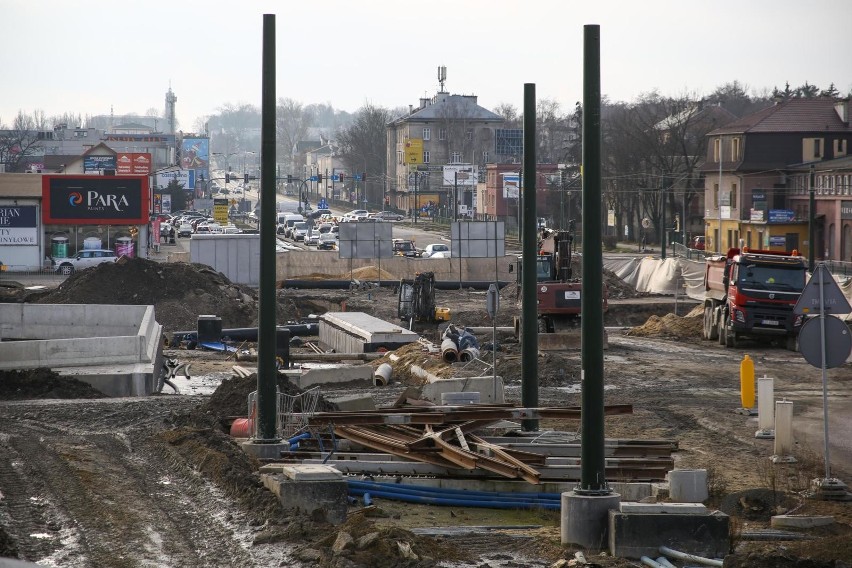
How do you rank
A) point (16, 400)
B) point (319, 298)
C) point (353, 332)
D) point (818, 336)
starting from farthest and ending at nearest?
1. point (319, 298)
2. point (353, 332)
3. point (16, 400)
4. point (818, 336)

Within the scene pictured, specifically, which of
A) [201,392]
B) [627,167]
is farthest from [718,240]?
[201,392]

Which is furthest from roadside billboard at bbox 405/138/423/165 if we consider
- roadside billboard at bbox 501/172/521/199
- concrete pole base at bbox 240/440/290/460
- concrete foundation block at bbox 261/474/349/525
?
concrete foundation block at bbox 261/474/349/525

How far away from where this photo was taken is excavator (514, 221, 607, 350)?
3569cm

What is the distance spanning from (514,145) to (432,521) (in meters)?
133

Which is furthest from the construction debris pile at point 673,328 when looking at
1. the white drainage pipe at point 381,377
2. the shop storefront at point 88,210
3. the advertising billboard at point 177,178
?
the advertising billboard at point 177,178

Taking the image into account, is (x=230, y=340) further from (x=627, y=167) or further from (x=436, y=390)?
(x=627, y=167)

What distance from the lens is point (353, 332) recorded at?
3728 centimetres

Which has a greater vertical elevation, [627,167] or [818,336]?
[627,167]

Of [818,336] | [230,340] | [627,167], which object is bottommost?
[230,340]

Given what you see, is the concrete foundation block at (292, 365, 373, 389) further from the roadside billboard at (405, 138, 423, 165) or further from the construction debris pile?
the roadside billboard at (405, 138, 423, 165)

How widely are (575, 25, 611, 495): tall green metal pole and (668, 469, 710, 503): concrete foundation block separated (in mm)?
2657

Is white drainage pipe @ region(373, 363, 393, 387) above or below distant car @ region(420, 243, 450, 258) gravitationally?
below

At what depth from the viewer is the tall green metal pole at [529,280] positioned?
686 inches

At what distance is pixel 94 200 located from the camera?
6856 cm
